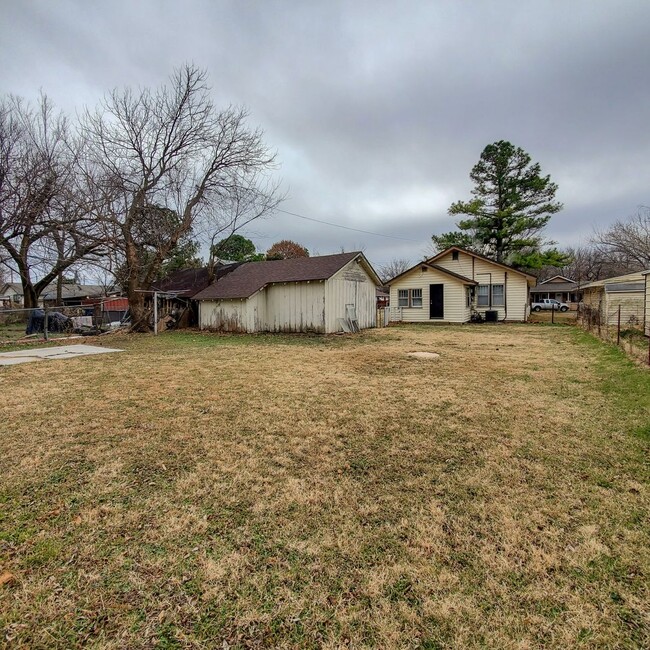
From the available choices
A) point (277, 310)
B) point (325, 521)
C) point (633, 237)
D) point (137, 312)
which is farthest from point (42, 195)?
point (633, 237)

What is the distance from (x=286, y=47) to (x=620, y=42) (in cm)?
950

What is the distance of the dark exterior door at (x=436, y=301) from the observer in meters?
20.9

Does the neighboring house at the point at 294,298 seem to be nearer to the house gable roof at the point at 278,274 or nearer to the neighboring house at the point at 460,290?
the house gable roof at the point at 278,274

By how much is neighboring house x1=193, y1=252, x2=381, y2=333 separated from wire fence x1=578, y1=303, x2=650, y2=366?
924 centimetres

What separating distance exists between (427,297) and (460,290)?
74.6 inches

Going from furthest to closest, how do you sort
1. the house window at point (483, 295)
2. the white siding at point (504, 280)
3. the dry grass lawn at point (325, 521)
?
the house window at point (483, 295) < the white siding at point (504, 280) < the dry grass lawn at point (325, 521)

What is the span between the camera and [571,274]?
183ft

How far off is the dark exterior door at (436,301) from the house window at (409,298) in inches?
26.1

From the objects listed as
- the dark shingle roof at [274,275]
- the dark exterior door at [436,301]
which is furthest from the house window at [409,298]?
the dark shingle roof at [274,275]

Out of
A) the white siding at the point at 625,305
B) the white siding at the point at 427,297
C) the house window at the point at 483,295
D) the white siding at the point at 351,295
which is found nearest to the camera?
the white siding at the point at 625,305

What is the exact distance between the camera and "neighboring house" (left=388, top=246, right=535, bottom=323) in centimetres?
2053

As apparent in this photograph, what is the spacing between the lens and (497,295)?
21.2 metres

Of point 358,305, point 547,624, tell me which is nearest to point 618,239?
point 358,305

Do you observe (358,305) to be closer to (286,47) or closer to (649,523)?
(286,47)
